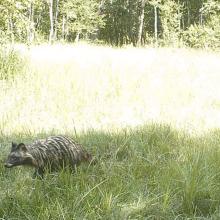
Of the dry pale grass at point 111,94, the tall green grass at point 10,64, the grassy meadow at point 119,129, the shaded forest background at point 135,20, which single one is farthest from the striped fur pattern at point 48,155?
the shaded forest background at point 135,20

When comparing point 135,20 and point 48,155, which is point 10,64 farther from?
point 135,20

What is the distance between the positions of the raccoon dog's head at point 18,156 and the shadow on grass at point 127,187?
17 centimetres

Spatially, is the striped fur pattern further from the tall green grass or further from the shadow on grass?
the tall green grass

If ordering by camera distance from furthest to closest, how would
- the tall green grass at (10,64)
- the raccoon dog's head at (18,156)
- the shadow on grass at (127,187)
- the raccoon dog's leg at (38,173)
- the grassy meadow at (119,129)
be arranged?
1. the tall green grass at (10,64)
2. the raccoon dog's leg at (38,173)
3. the raccoon dog's head at (18,156)
4. the grassy meadow at (119,129)
5. the shadow on grass at (127,187)

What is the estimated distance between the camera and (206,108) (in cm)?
754

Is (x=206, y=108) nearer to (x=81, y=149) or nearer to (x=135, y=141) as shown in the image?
(x=135, y=141)

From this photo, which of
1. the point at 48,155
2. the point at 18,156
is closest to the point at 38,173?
the point at 48,155

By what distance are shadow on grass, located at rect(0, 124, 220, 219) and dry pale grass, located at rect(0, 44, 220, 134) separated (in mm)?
1384

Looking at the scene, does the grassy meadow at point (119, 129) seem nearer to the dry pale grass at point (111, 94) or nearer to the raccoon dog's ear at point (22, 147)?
the dry pale grass at point (111, 94)

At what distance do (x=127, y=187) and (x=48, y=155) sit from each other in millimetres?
855

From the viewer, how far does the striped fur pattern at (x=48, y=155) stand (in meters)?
3.91

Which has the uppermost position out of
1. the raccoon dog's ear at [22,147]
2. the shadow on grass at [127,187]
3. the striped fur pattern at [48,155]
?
the raccoon dog's ear at [22,147]

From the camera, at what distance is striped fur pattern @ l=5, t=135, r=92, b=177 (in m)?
3.91

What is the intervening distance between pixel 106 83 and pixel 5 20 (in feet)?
9.28
